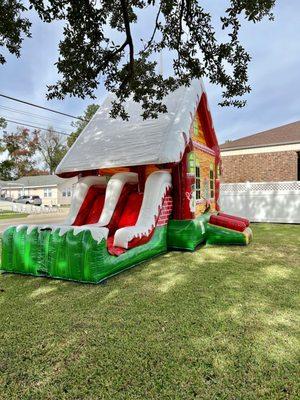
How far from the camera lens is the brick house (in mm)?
16188

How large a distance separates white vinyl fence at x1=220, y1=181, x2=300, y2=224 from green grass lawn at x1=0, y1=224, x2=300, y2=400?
356 inches

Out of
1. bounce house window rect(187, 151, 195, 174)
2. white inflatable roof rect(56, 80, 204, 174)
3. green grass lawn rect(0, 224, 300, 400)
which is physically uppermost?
white inflatable roof rect(56, 80, 204, 174)

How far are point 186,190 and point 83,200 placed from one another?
2613 mm

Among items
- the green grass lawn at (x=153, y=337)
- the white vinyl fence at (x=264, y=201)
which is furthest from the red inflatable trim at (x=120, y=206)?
the white vinyl fence at (x=264, y=201)

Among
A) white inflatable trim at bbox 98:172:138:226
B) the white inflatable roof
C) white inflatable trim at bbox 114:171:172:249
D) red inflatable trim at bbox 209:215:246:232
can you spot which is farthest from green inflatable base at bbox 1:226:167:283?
red inflatable trim at bbox 209:215:246:232

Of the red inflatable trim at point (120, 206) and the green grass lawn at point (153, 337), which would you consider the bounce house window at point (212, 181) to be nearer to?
the red inflatable trim at point (120, 206)

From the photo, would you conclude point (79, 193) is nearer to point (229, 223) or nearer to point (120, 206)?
point (120, 206)

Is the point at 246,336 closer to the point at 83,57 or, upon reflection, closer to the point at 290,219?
the point at 83,57

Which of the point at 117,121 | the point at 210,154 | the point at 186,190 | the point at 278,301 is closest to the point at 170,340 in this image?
the point at 278,301

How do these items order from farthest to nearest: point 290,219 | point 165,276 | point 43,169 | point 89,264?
point 43,169 → point 290,219 → point 165,276 → point 89,264

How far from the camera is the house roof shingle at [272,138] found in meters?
16.4

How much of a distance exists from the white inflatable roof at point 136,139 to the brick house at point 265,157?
9622 mm

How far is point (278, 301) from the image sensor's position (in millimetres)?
3887

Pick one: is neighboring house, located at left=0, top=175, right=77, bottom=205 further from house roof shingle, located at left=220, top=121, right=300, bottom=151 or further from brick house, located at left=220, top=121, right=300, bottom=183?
house roof shingle, located at left=220, top=121, right=300, bottom=151
